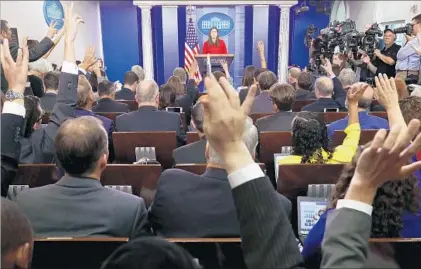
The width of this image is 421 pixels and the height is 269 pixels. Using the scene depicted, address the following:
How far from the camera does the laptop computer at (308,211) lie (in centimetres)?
215

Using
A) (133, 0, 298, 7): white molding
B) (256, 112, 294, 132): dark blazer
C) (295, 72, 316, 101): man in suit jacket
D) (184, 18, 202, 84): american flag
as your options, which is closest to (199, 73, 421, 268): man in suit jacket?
(256, 112, 294, 132): dark blazer

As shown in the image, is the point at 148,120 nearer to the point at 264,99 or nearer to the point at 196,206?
the point at 264,99

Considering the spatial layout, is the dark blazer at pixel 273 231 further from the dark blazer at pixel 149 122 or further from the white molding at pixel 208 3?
the white molding at pixel 208 3

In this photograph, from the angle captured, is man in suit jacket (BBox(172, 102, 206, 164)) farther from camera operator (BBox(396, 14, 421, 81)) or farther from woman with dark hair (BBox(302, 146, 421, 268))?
camera operator (BBox(396, 14, 421, 81))

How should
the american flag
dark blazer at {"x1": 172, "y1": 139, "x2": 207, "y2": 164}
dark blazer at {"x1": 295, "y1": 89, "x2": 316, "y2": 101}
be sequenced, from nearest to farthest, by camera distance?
1. dark blazer at {"x1": 172, "y1": 139, "x2": 207, "y2": 164}
2. dark blazer at {"x1": 295, "y1": 89, "x2": 316, "y2": 101}
3. the american flag

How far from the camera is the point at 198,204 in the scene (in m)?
1.72

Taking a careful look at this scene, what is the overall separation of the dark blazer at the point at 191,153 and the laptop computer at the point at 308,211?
2.78 ft

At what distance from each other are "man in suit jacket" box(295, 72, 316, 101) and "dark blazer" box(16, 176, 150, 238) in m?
3.92

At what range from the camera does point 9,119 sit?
5.21ft

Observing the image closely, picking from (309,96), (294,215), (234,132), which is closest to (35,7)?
(309,96)

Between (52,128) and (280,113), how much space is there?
191cm

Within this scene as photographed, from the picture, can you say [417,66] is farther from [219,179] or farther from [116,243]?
[116,243]

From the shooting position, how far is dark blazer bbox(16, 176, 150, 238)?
1.58 meters

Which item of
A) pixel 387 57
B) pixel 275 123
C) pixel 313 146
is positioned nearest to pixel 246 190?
pixel 313 146
